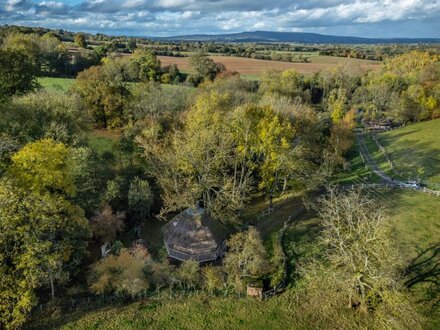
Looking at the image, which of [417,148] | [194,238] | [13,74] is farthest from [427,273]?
[13,74]

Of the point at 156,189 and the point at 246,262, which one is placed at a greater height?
the point at 246,262

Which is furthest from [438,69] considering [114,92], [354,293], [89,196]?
[89,196]

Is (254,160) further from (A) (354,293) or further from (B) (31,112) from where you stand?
(B) (31,112)

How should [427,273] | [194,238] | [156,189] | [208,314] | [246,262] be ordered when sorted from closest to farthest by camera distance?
[208,314]
[427,273]
[246,262]
[194,238]
[156,189]

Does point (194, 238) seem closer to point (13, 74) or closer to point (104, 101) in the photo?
point (104, 101)

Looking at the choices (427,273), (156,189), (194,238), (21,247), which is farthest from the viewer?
(156,189)

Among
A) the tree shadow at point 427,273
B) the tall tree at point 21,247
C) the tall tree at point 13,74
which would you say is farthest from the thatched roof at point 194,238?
the tall tree at point 13,74

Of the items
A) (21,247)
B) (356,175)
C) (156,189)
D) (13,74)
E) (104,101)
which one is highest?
(13,74)
